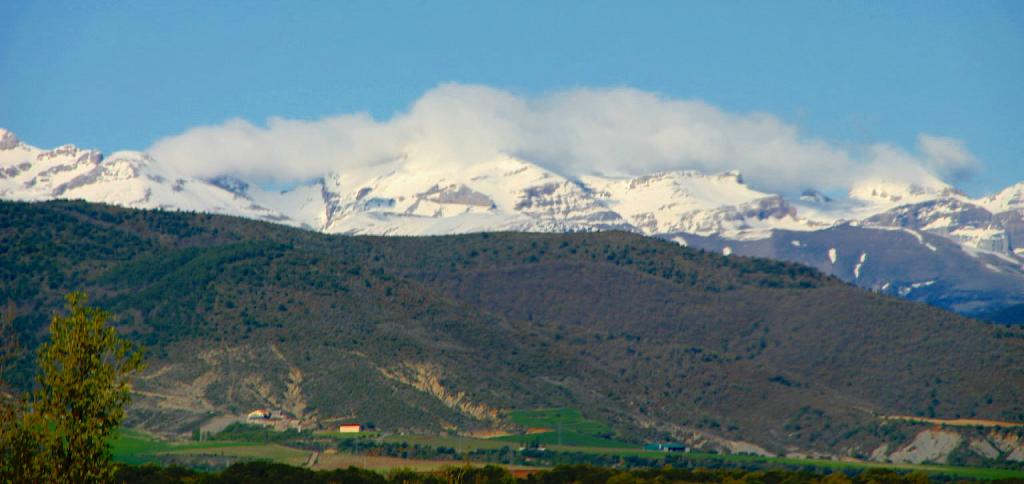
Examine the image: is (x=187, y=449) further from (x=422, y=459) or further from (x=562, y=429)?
(x=562, y=429)

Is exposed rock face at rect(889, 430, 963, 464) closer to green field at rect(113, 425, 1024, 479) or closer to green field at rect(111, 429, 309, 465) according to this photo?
green field at rect(113, 425, 1024, 479)

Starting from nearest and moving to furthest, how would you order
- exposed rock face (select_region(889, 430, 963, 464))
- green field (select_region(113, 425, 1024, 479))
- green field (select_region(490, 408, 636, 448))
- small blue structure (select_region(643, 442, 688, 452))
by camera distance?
green field (select_region(113, 425, 1024, 479)) → green field (select_region(490, 408, 636, 448)) → small blue structure (select_region(643, 442, 688, 452)) → exposed rock face (select_region(889, 430, 963, 464))

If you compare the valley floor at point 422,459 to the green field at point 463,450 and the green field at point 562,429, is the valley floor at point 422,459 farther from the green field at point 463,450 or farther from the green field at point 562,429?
→ the green field at point 562,429

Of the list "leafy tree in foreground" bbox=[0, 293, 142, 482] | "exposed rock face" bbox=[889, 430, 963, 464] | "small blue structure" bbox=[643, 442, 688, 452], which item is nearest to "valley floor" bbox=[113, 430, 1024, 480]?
"small blue structure" bbox=[643, 442, 688, 452]

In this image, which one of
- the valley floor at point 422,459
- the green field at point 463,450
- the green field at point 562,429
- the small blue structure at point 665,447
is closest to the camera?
the valley floor at point 422,459

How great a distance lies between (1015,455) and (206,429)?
2774 inches

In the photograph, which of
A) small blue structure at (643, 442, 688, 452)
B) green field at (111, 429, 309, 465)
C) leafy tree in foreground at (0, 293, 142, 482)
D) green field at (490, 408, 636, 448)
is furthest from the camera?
small blue structure at (643, 442, 688, 452)

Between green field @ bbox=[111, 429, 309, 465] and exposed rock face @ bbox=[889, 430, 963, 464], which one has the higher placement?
green field @ bbox=[111, 429, 309, 465]

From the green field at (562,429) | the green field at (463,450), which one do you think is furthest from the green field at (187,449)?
the green field at (562,429)

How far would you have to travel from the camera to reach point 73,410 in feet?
Answer: 158

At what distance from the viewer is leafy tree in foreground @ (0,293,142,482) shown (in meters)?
47.5

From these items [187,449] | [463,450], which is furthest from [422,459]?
[187,449]

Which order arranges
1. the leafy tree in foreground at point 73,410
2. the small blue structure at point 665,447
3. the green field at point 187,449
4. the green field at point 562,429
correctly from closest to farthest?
the leafy tree in foreground at point 73,410 < the green field at point 187,449 < the green field at point 562,429 < the small blue structure at point 665,447

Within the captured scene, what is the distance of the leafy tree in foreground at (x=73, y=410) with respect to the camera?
47469 mm
